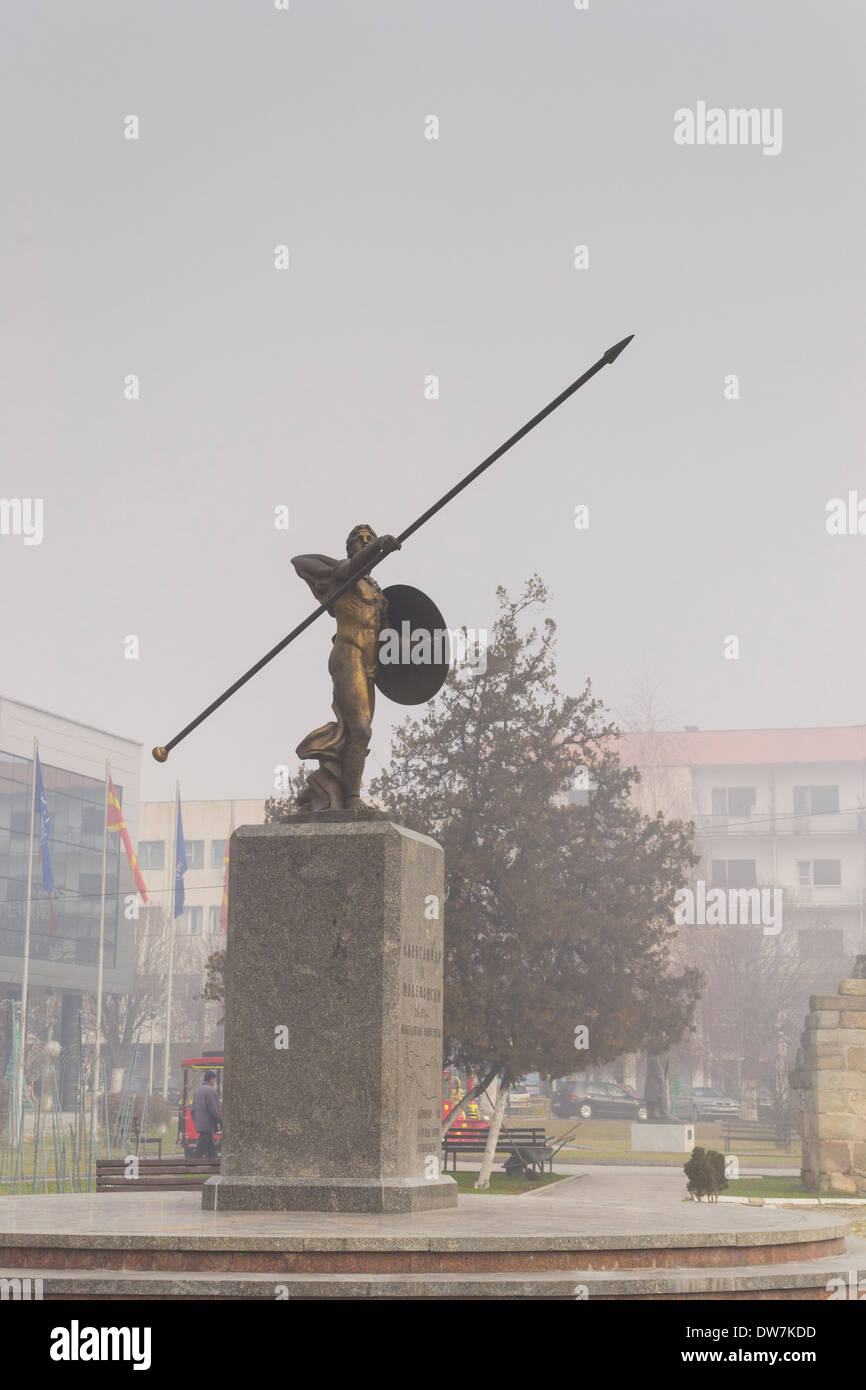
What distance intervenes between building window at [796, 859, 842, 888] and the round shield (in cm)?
8839

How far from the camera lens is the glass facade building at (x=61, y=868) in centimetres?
6094

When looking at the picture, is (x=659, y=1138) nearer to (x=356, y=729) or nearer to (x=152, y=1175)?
(x=152, y=1175)

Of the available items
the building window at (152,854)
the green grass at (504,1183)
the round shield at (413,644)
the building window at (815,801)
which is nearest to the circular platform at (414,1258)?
the round shield at (413,644)

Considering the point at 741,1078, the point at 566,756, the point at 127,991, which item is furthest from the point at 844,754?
the point at 566,756

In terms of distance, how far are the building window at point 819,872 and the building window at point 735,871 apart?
298cm

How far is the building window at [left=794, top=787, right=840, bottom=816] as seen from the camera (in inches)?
3873

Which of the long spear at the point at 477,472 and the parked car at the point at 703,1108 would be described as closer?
the long spear at the point at 477,472

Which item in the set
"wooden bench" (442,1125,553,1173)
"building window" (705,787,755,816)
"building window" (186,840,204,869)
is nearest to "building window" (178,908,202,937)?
"building window" (186,840,204,869)

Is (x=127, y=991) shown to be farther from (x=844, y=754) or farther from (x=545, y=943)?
(x=844, y=754)

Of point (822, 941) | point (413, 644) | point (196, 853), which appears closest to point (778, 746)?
point (822, 941)

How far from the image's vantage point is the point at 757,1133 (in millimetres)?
48219

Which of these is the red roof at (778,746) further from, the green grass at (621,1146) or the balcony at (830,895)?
the green grass at (621,1146)

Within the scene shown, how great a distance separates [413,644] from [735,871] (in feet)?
287
